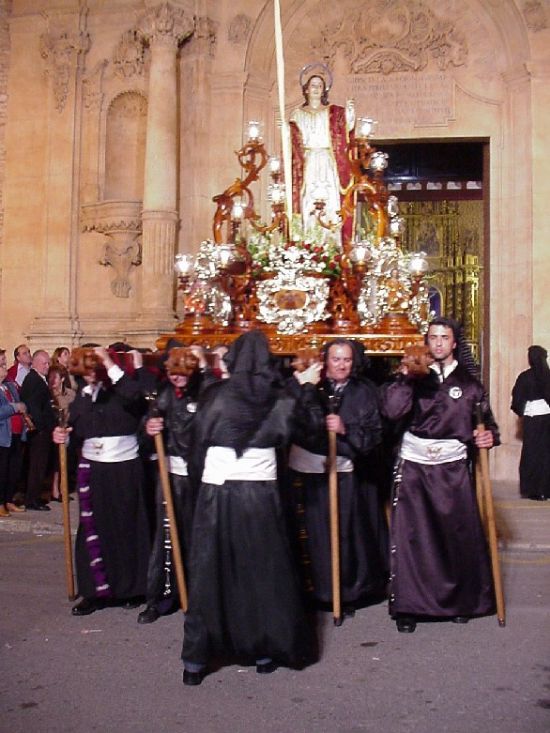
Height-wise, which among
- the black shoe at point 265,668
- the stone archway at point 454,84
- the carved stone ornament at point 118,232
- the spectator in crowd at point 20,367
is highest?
the stone archway at point 454,84

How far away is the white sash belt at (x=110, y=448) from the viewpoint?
610 centimetres

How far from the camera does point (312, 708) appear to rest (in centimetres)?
427

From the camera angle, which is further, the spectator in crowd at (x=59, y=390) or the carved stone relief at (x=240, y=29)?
the carved stone relief at (x=240, y=29)

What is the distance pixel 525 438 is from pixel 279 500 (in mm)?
6213

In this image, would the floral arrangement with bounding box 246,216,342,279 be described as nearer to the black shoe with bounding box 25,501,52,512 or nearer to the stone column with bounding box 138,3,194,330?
the stone column with bounding box 138,3,194,330

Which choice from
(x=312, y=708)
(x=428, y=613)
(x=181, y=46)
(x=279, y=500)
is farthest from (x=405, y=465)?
(x=181, y=46)

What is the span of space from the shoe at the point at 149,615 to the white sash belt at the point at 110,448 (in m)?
1.00

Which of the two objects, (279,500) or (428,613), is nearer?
(279,500)

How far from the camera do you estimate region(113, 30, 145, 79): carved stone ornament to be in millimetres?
12586

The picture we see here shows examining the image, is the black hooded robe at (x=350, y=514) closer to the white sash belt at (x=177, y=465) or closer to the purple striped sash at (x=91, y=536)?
the white sash belt at (x=177, y=465)

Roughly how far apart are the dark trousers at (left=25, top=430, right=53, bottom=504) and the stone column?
2511mm

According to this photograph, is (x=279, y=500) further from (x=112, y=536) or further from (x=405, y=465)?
(x=112, y=536)

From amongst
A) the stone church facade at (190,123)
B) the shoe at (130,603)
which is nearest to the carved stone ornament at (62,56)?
the stone church facade at (190,123)

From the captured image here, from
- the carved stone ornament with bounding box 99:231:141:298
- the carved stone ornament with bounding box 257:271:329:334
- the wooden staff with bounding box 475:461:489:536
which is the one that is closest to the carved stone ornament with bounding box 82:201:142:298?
the carved stone ornament with bounding box 99:231:141:298
